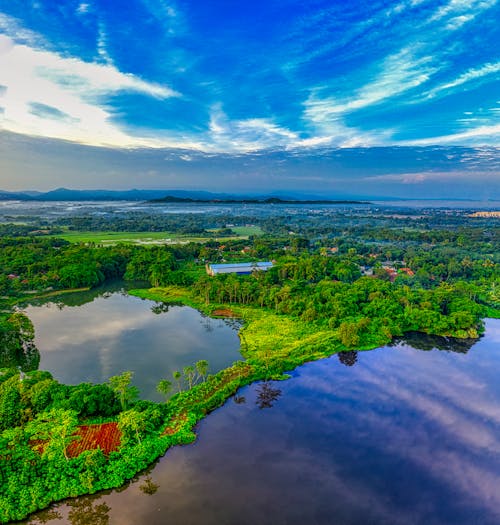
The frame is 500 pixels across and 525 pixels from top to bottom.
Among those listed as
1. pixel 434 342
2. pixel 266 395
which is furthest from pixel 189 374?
pixel 434 342

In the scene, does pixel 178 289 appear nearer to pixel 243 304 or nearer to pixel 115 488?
pixel 243 304

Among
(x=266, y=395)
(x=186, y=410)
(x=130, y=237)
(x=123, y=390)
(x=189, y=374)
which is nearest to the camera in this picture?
(x=123, y=390)

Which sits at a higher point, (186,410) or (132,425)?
(132,425)

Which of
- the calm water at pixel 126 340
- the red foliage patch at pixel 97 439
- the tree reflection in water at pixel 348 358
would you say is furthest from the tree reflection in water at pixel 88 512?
the tree reflection in water at pixel 348 358

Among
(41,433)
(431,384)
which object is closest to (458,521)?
(431,384)

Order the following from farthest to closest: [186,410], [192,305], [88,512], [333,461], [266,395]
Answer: [192,305]
[266,395]
[186,410]
[333,461]
[88,512]

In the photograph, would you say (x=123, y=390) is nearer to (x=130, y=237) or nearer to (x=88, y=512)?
(x=88, y=512)

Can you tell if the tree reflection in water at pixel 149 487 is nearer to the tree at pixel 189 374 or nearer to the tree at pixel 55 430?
the tree at pixel 55 430
